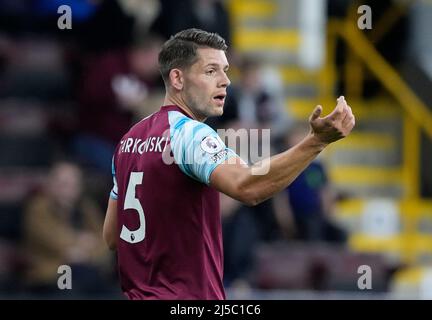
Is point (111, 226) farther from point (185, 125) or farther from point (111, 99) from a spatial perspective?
point (111, 99)

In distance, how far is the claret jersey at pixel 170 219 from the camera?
234 inches

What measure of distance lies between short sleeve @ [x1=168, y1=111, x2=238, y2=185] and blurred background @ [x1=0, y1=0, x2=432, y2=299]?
4441 mm

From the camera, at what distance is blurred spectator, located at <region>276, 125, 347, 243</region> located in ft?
39.1

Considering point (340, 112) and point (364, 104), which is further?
point (364, 104)

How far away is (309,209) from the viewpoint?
1202 cm

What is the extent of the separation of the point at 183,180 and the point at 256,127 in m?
6.35

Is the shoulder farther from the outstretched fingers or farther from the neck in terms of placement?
the outstretched fingers

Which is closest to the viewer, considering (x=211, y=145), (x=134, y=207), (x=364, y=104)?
(x=211, y=145)

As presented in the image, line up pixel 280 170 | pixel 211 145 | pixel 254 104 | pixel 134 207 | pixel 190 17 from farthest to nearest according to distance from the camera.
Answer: pixel 254 104 < pixel 190 17 < pixel 134 207 < pixel 211 145 < pixel 280 170

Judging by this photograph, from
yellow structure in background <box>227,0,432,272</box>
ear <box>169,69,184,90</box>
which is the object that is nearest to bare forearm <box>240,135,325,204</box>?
ear <box>169,69,184,90</box>

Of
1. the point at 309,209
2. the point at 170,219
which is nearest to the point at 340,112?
the point at 170,219

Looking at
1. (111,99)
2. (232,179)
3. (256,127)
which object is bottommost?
(232,179)

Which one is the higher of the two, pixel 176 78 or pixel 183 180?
pixel 176 78
